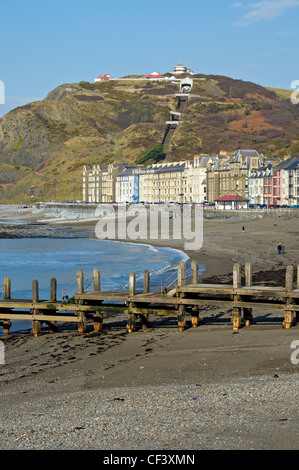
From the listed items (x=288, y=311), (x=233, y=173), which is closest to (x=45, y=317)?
(x=288, y=311)

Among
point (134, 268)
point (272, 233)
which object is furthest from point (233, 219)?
point (134, 268)

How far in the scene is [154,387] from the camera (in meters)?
14.4

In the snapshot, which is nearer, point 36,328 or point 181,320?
point 181,320

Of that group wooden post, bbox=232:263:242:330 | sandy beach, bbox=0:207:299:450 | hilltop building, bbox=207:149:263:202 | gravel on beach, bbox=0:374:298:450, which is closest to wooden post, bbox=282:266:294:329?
sandy beach, bbox=0:207:299:450

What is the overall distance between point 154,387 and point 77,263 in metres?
33.7

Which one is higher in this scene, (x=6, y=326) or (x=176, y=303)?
(x=176, y=303)

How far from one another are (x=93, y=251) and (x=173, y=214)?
44934 millimetres

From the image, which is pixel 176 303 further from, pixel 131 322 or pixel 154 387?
pixel 154 387

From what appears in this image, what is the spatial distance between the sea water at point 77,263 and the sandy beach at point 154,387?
6.06m

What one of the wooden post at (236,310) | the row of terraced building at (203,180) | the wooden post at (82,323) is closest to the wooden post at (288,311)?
the wooden post at (236,310)

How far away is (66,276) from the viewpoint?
132 ft

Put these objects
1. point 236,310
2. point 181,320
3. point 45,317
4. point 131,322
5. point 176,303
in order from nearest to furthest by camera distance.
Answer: point 236,310, point 181,320, point 176,303, point 131,322, point 45,317

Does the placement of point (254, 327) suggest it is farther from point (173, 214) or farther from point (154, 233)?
point (173, 214)

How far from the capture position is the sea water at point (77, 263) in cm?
3497
